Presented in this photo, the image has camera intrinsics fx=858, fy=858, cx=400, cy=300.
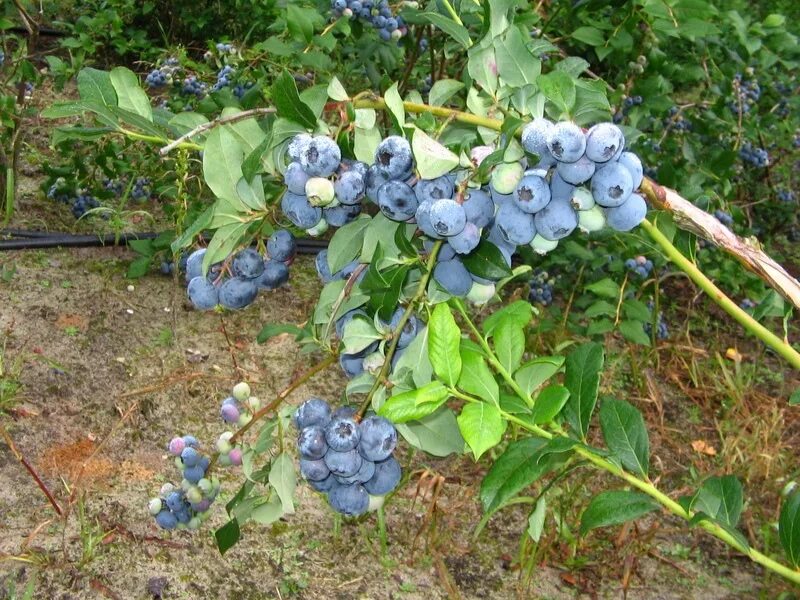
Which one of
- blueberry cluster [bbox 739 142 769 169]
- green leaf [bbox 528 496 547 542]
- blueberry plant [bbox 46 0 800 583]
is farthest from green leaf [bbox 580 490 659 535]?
blueberry cluster [bbox 739 142 769 169]

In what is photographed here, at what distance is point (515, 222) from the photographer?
799 millimetres

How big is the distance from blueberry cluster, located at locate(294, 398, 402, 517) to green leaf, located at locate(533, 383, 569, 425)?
0.56 ft

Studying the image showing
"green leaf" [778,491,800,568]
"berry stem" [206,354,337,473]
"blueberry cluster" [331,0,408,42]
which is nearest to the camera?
"berry stem" [206,354,337,473]

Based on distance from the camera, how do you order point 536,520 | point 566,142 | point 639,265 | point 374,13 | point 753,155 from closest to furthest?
point 566,142, point 536,520, point 374,13, point 639,265, point 753,155

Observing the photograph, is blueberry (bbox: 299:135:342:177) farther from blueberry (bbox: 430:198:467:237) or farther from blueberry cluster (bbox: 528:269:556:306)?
blueberry cluster (bbox: 528:269:556:306)

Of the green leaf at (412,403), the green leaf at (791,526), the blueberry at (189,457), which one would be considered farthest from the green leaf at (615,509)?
the blueberry at (189,457)

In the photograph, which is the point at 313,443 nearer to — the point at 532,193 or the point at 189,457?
the point at 532,193

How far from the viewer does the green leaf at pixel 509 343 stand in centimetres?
105

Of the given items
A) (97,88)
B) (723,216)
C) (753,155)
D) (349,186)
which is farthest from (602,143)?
(753,155)

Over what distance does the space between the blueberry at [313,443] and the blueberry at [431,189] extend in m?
0.27

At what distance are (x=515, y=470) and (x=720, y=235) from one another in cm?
34

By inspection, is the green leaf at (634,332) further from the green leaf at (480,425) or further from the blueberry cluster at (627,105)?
the green leaf at (480,425)

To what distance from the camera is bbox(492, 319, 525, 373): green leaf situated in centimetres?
105

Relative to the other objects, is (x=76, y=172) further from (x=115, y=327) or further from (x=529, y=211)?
(x=529, y=211)
